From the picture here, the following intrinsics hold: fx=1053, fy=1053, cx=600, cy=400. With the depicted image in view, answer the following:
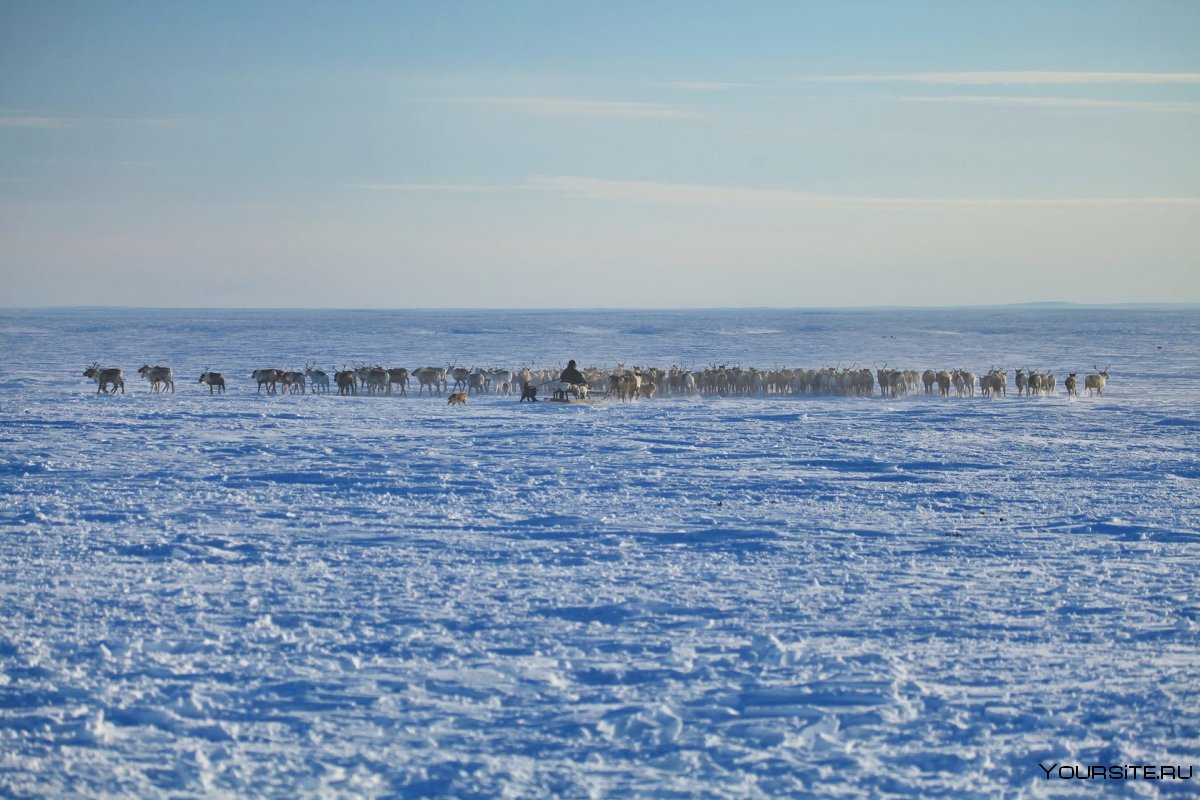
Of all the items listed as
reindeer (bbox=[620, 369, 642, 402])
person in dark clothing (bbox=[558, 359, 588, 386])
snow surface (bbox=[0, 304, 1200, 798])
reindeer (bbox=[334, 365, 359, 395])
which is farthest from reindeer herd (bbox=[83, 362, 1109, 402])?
snow surface (bbox=[0, 304, 1200, 798])

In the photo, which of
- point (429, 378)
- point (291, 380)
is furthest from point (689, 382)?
point (291, 380)

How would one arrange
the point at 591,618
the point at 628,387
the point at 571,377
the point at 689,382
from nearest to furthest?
the point at 591,618, the point at 571,377, the point at 628,387, the point at 689,382

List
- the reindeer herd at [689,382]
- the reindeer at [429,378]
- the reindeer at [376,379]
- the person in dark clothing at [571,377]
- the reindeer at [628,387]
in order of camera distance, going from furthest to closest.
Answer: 1. the reindeer at [429,378]
2. the reindeer at [376,379]
3. the reindeer herd at [689,382]
4. the reindeer at [628,387]
5. the person in dark clothing at [571,377]

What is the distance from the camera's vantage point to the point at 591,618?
839 centimetres

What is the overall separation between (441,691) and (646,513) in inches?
231

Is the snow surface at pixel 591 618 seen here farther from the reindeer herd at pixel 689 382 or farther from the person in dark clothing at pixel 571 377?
the reindeer herd at pixel 689 382

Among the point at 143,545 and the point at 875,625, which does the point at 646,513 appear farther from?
the point at 143,545

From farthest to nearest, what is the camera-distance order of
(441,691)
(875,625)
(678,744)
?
(875,625)
(441,691)
(678,744)

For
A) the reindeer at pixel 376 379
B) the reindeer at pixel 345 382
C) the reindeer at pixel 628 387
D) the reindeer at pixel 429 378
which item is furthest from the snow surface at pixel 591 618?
the reindeer at pixel 429 378

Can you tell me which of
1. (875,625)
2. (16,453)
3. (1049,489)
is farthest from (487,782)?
(16,453)

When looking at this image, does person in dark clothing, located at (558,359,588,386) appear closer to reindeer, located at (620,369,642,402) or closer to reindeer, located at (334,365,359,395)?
reindeer, located at (620,369,642,402)

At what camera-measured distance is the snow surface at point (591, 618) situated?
5.97 meters

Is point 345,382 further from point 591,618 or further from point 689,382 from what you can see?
point 591,618

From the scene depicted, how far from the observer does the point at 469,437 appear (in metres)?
19.5
